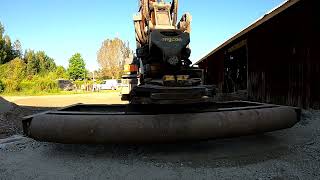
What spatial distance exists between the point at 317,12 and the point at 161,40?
6002mm

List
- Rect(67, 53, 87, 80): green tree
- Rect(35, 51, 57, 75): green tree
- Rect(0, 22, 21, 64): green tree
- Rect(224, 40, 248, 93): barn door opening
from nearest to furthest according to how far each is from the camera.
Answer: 1. Rect(224, 40, 248, 93): barn door opening
2. Rect(0, 22, 21, 64): green tree
3. Rect(35, 51, 57, 75): green tree
4. Rect(67, 53, 87, 80): green tree

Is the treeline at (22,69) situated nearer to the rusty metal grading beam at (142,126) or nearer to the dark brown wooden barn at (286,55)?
the dark brown wooden barn at (286,55)

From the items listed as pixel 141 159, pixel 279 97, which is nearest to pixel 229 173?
pixel 141 159

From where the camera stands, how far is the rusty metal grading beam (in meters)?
4.55

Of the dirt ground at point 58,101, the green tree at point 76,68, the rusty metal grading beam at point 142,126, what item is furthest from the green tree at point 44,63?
the rusty metal grading beam at point 142,126

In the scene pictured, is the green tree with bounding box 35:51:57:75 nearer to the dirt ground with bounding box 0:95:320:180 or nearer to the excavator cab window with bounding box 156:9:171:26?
the excavator cab window with bounding box 156:9:171:26

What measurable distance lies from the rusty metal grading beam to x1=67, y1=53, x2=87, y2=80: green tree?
78.9 metres

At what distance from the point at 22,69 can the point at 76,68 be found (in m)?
34.0

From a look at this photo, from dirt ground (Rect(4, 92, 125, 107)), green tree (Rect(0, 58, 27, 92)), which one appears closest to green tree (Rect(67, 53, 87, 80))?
green tree (Rect(0, 58, 27, 92))

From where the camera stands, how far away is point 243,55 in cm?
1897

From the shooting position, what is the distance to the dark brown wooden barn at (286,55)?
9.31m

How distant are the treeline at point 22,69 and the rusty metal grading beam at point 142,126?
38.4 metres

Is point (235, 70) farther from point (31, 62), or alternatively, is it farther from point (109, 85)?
point (31, 62)

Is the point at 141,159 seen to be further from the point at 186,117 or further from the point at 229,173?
the point at 229,173
